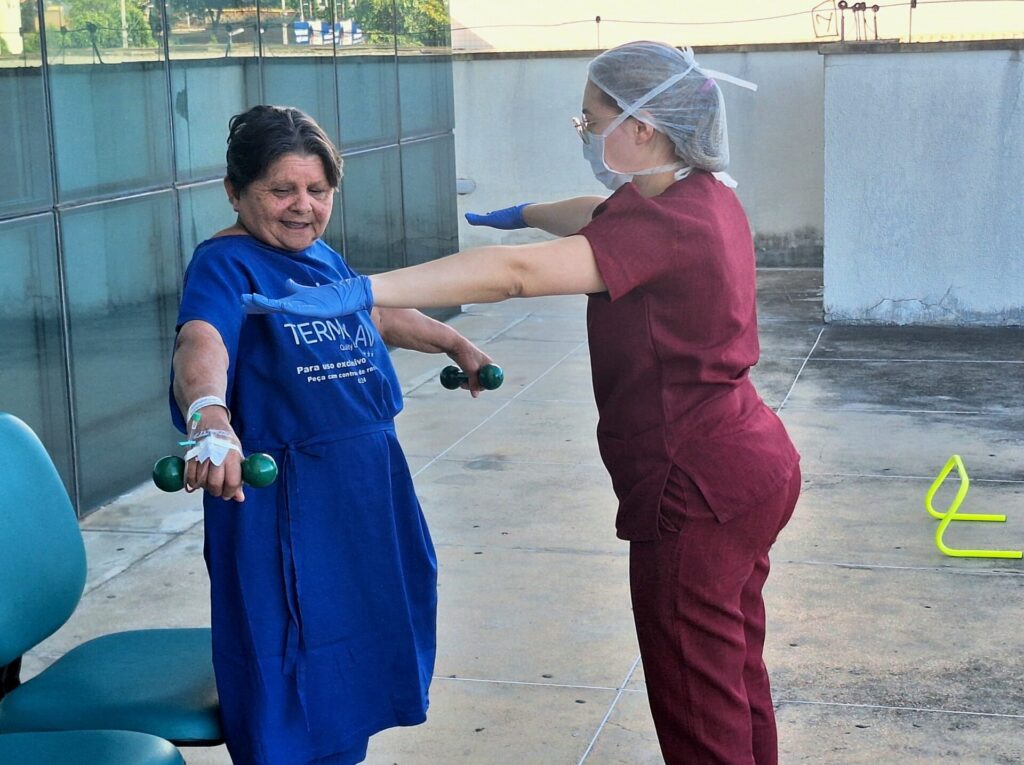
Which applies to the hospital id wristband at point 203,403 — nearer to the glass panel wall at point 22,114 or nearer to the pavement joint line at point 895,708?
the pavement joint line at point 895,708

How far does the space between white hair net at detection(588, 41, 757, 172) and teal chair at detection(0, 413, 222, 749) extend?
1.34 m

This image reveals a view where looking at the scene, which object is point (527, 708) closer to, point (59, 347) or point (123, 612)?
point (123, 612)

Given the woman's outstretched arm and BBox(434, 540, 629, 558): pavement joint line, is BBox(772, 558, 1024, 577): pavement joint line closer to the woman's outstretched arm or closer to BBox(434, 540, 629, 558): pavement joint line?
BBox(434, 540, 629, 558): pavement joint line

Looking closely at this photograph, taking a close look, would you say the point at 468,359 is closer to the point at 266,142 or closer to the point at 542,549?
the point at 266,142

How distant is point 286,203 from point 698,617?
42.7 inches

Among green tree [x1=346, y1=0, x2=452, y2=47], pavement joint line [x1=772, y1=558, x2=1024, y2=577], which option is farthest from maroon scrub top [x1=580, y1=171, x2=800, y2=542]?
green tree [x1=346, y1=0, x2=452, y2=47]

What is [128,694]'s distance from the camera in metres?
2.67

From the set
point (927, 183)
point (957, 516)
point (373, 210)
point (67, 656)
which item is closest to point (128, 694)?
point (67, 656)

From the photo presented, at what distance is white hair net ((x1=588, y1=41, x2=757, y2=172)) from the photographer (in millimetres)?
2572

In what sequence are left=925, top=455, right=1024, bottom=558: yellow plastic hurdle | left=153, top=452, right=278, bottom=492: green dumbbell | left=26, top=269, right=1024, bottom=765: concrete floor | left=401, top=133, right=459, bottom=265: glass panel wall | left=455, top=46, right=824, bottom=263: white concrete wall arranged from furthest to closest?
left=455, top=46, right=824, bottom=263: white concrete wall < left=401, top=133, right=459, bottom=265: glass panel wall < left=925, top=455, right=1024, bottom=558: yellow plastic hurdle < left=26, top=269, right=1024, bottom=765: concrete floor < left=153, top=452, right=278, bottom=492: green dumbbell

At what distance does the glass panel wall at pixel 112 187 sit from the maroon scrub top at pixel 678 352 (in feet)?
11.2

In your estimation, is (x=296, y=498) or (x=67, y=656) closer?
(x=296, y=498)

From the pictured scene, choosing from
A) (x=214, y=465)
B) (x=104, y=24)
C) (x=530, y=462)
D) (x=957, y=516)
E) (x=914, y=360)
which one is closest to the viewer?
(x=214, y=465)

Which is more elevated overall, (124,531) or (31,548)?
(31,548)
